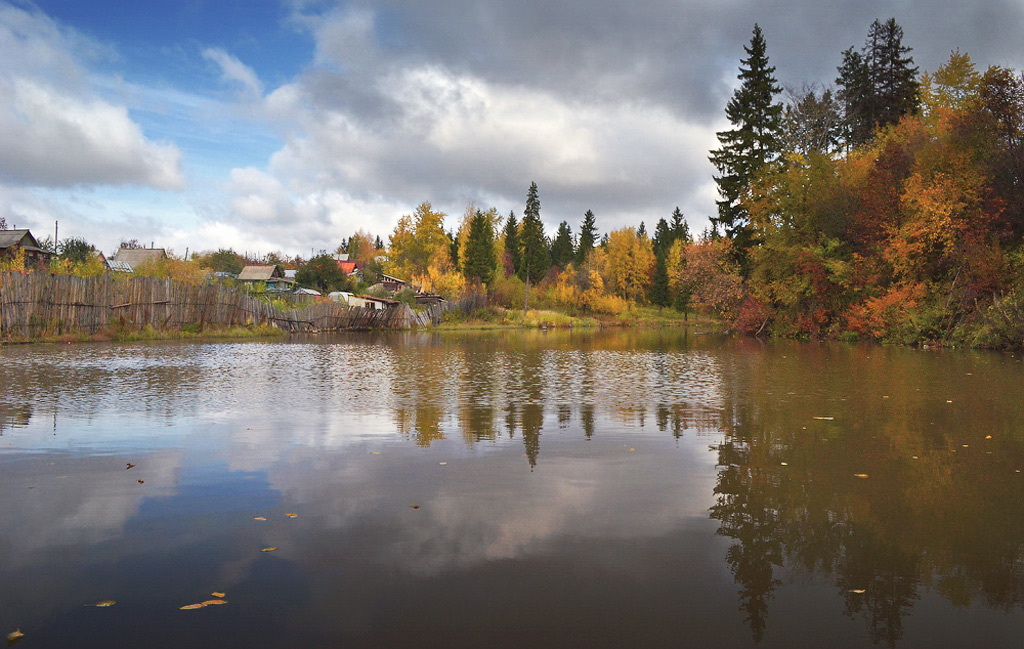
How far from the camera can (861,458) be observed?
6.14 m

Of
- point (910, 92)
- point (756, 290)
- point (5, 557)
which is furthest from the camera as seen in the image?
point (910, 92)

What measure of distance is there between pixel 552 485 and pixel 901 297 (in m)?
27.5

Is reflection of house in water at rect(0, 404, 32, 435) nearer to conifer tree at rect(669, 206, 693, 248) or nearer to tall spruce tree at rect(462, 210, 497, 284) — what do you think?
tall spruce tree at rect(462, 210, 497, 284)

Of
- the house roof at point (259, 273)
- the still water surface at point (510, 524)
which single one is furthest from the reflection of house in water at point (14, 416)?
the house roof at point (259, 273)

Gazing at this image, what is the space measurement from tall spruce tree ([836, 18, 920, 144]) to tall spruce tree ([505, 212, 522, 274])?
49147mm

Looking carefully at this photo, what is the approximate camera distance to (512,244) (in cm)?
9356

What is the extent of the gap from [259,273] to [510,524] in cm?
8397

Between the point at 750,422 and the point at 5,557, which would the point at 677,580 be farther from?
the point at 750,422

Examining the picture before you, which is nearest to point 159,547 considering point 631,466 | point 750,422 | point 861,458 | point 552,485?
point 552,485

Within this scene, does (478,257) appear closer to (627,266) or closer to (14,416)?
(627,266)

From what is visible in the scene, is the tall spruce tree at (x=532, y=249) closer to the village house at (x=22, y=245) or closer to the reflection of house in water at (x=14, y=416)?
the village house at (x=22, y=245)

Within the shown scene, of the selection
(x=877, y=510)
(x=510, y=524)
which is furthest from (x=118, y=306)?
(x=877, y=510)

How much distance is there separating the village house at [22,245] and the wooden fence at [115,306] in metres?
23.3

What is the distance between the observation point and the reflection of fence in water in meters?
20.9
